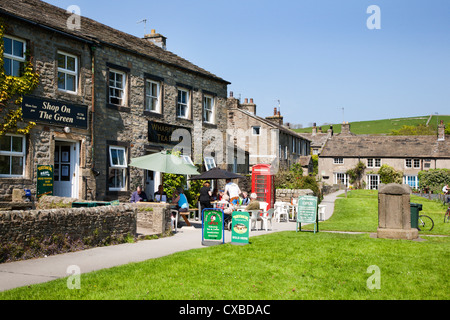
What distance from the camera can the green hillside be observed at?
12731 centimetres

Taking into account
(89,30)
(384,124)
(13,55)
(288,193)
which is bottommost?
(288,193)

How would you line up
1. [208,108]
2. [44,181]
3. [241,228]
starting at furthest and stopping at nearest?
[208,108], [44,181], [241,228]

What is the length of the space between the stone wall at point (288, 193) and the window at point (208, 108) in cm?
555

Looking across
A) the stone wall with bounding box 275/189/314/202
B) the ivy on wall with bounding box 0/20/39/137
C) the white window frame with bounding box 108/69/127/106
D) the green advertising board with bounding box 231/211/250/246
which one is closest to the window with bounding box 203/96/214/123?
the stone wall with bounding box 275/189/314/202

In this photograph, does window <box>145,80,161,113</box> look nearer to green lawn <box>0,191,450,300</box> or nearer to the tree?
green lawn <box>0,191,450,300</box>

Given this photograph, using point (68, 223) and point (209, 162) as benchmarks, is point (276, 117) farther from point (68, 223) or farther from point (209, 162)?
point (68, 223)

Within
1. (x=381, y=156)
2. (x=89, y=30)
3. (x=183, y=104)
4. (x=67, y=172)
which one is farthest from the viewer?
(x=381, y=156)

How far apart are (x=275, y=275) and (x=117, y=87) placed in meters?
13.4

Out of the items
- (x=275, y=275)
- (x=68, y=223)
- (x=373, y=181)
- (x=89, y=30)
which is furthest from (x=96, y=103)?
(x=373, y=181)

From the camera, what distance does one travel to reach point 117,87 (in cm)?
1914

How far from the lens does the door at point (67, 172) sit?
666 inches
